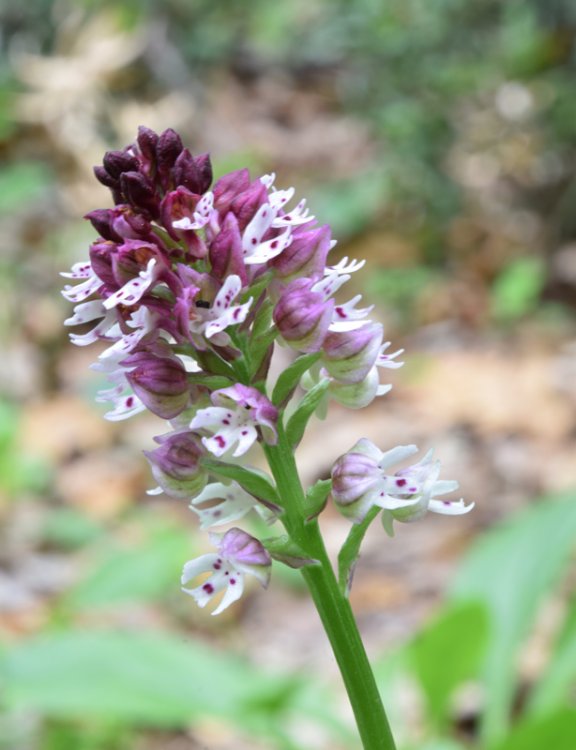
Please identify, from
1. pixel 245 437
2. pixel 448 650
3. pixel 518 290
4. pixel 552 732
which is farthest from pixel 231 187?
pixel 518 290

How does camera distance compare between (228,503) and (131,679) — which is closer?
(228,503)

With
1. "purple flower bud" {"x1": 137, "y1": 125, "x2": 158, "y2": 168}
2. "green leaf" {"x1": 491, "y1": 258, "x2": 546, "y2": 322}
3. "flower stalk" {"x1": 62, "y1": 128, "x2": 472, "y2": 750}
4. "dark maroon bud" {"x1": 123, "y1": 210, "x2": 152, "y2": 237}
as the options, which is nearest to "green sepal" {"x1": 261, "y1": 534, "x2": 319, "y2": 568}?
"flower stalk" {"x1": 62, "y1": 128, "x2": 472, "y2": 750}

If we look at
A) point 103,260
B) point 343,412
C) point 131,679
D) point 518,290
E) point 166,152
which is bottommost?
point 103,260

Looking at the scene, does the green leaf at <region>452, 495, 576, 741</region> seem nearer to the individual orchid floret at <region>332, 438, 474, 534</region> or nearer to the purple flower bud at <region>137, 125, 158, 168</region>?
the individual orchid floret at <region>332, 438, 474, 534</region>

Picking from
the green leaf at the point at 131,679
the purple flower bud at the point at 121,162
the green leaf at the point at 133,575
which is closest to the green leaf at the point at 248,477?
the purple flower bud at the point at 121,162

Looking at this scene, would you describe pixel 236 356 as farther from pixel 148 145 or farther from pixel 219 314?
pixel 148 145

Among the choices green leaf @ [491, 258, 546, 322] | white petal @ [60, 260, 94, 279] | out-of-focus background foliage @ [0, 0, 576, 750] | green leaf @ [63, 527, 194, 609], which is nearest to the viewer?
white petal @ [60, 260, 94, 279]

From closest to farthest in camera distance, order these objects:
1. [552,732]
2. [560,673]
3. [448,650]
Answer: [552,732]
[448,650]
[560,673]
